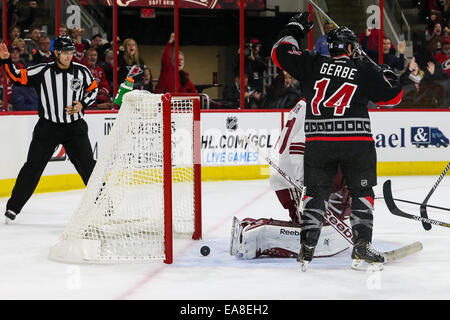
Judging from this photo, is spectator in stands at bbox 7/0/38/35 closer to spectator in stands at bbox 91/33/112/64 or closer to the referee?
spectator in stands at bbox 91/33/112/64

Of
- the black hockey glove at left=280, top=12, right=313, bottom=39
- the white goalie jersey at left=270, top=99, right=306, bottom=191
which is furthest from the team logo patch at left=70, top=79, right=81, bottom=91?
the black hockey glove at left=280, top=12, right=313, bottom=39

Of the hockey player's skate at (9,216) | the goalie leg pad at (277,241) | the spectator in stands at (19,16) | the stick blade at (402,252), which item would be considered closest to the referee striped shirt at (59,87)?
the hockey player's skate at (9,216)

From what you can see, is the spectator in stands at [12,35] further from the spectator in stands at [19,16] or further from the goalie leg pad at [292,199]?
the goalie leg pad at [292,199]

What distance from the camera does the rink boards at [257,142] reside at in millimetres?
7988

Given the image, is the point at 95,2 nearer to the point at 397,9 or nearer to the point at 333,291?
the point at 397,9

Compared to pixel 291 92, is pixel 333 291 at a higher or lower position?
lower

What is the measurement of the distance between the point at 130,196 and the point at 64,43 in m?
1.43

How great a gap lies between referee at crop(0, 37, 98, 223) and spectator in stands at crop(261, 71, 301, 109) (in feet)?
11.9

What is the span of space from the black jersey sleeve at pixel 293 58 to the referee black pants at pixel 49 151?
2134 millimetres

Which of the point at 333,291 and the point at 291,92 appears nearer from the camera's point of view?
the point at 333,291

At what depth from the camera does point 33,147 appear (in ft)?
19.8

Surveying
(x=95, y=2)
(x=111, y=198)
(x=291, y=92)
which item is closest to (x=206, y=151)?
(x=291, y=92)

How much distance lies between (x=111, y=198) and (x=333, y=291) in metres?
1.35

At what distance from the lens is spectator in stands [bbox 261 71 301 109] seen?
9.43 metres
